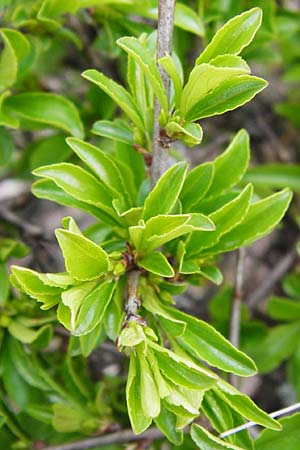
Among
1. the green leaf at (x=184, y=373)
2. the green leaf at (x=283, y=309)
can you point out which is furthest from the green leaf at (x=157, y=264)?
the green leaf at (x=283, y=309)

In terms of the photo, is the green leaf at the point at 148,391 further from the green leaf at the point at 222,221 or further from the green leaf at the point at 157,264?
the green leaf at the point at 222,221

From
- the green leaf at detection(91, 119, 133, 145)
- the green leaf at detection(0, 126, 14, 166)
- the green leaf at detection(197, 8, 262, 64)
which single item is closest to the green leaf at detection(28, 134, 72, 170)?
the green leaf at detection(0, 126, 14, 166)

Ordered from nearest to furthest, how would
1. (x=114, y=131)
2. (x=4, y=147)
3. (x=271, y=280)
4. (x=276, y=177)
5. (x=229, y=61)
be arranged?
(x=229, y=61), (x=114, y=131), (x=4, y=147), (x=276, y=177), (x=271, y=280)

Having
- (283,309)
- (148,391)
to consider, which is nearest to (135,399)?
(148,391)

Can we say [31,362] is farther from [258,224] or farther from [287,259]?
[287,259]

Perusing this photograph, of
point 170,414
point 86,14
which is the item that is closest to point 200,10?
point 86,14

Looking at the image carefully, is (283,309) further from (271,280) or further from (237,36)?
(237,36)

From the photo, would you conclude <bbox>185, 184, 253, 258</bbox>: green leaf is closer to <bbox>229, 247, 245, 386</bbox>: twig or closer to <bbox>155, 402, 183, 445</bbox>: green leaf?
<bbox>155, 402, 183, 445</bbox>: green leaf
